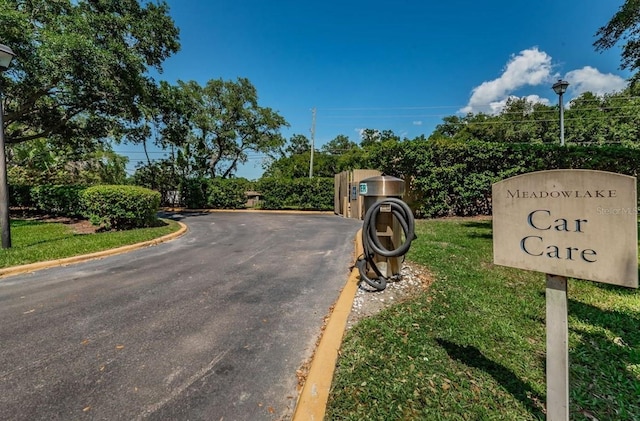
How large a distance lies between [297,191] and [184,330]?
1492cm

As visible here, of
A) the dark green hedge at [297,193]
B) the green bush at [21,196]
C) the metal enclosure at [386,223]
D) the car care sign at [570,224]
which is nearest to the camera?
the car care sign at [570,224]

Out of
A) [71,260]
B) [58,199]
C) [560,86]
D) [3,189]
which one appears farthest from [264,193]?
[560,86]

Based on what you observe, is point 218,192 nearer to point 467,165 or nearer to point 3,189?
point 3,189

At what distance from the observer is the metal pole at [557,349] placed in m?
1.59

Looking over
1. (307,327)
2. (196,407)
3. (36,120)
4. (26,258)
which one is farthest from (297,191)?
(196,407)

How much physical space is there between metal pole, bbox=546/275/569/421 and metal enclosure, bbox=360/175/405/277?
7.55ft

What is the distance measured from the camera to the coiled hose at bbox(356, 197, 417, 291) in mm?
3579

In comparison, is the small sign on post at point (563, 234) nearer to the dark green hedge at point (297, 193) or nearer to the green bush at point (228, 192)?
the dark green hedge at point (297, 193)

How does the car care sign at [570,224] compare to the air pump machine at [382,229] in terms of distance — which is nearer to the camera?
the car care sign at [570,224]

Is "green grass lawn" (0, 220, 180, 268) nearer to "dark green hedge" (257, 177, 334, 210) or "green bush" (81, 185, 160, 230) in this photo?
"green bush" (81, 185, 160, 230)

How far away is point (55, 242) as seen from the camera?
23.1 feet

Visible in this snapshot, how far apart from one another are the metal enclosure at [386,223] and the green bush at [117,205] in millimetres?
7670

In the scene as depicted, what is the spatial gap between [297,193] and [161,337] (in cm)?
1504

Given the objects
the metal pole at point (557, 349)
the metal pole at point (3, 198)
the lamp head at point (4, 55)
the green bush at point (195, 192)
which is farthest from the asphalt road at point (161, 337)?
the green bush at point (195, 192)
